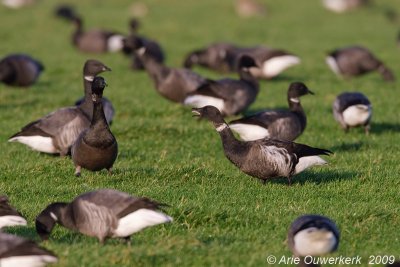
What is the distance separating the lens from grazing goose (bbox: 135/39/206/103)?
21.9 meters

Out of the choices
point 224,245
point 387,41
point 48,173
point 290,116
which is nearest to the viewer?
point 224,245

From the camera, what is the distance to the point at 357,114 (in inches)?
722

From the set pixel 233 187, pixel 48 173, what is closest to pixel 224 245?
pixel 233 187

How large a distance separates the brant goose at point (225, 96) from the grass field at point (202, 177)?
0.60 m

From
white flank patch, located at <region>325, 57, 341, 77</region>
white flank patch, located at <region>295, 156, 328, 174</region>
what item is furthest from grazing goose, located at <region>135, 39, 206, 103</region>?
white flank patch, located at <region>295, 156, 328, 174</region>

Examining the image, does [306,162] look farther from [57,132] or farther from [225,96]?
[225,96]

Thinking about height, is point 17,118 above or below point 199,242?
above

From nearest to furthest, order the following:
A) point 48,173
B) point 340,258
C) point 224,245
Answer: point 340,258 → point 224,245 → point 48,173

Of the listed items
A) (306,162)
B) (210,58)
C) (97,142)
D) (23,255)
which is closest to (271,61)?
(210,58)

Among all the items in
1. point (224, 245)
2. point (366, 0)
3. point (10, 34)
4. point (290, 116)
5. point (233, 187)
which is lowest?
point (224, 245)

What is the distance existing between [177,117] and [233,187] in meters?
7.49

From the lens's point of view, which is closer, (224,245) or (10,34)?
(224,245)

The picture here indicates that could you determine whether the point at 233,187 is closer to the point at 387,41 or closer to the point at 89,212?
the point at 89,212

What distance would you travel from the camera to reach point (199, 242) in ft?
33.0
